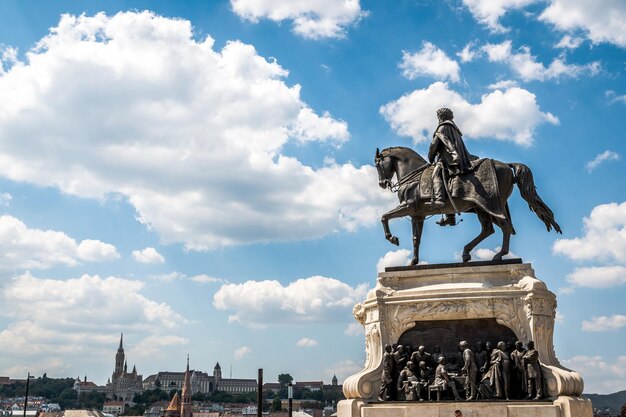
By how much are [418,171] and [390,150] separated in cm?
124

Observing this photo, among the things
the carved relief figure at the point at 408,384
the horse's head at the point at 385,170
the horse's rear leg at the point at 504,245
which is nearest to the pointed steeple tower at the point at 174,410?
the horse's head at the point at 385,170

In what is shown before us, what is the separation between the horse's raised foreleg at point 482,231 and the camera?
19609 mm

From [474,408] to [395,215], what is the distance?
18.6 feet

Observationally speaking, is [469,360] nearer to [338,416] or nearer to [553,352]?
[553,352]

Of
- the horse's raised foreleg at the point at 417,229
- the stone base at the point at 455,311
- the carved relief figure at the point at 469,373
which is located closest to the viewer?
the carved relief figure at the point at 469,373

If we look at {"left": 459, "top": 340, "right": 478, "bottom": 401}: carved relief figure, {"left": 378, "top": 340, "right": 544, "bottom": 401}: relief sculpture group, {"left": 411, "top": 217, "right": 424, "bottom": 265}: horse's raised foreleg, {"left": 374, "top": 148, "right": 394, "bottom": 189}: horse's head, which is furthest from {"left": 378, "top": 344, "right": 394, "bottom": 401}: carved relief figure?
{"left": 374, "top": 148, "right": 394, "bottom": 189}: horse's head

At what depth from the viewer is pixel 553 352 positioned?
57.8ft

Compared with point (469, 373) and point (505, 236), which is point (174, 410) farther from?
point (469, 373)

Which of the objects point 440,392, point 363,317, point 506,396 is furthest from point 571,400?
point 363,317

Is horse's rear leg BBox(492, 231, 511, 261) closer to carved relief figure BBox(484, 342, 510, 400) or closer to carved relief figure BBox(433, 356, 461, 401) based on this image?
carved relief figure BBox(484, 342, 510, 400)

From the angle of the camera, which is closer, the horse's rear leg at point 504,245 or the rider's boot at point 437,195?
the horse's rear leg at point 504,245

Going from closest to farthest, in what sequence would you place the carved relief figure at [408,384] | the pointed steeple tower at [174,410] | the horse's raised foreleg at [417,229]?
the carved relief figure at [408,384], the horse's raised foreleg at [417,229], the pointed steeple tower at [174,410]

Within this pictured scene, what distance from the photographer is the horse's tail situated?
19438 mm

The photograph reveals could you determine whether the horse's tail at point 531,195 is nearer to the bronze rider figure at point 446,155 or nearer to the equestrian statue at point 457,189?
the equestrian statue at point 457,189
